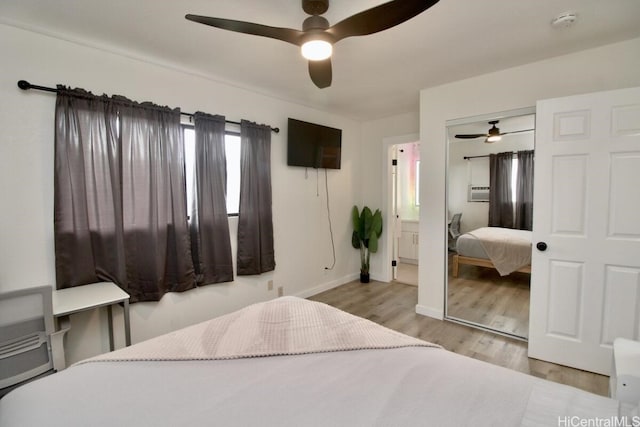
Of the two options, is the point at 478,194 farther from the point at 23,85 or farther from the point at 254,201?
the point at 23,85

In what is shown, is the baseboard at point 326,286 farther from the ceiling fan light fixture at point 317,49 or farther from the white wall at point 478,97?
the ceiling fan light fixture at point 317,49

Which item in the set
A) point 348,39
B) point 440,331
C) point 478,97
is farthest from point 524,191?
point 348,39

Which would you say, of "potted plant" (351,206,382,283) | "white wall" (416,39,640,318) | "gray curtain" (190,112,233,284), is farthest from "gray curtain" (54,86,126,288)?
"potted plant" (351,206,382,283)

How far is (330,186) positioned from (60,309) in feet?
10.0

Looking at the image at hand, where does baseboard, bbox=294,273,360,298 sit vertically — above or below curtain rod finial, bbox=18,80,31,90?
below

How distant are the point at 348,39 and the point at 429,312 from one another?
9.22ft

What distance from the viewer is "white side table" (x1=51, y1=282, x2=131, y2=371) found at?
172 centimetres

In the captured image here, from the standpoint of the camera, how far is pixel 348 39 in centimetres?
212

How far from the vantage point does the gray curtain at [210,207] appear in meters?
2.67

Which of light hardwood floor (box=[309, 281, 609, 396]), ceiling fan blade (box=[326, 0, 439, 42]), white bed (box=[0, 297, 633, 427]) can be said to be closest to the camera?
white bed (box=[0, 297, 633, 427])

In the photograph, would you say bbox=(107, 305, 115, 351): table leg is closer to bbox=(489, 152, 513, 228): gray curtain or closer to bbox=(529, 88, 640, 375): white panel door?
bbox=(529, 88, 640, 375): white panel door

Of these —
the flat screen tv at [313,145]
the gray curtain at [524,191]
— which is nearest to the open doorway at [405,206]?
the flat screen tv at [313,145]

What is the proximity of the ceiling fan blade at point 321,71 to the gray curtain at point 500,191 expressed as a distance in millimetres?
1978

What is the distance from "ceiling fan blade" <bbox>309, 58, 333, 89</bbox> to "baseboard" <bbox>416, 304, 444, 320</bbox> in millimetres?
2587
